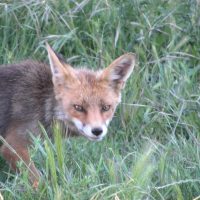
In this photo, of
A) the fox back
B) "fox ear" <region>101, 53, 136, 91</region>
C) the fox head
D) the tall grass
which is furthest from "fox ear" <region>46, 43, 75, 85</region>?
the tall grass

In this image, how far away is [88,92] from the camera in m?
6.56

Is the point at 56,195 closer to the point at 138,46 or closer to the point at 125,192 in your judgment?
the point at 125,192

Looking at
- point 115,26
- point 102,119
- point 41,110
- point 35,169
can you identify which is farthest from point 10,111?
point 115,26

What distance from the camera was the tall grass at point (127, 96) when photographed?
16.8ft

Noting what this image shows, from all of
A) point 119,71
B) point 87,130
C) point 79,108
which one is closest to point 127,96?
point 119,71

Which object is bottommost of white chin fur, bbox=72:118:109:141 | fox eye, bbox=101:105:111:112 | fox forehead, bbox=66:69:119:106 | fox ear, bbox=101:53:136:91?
white chin fur, bbox=72:118:109:141

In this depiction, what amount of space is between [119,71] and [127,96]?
466mm

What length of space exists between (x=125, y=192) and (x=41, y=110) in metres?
1.89

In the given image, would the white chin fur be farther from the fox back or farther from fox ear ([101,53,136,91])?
fox ear ([101,53,136,91])

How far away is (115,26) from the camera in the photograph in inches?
313

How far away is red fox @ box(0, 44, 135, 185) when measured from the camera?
640 centimetres

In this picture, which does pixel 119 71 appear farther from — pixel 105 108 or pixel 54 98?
pixel 54 98

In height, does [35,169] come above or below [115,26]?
below

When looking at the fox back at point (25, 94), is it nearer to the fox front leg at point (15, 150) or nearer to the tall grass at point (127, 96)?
the fox front leg at point (15, 150)
